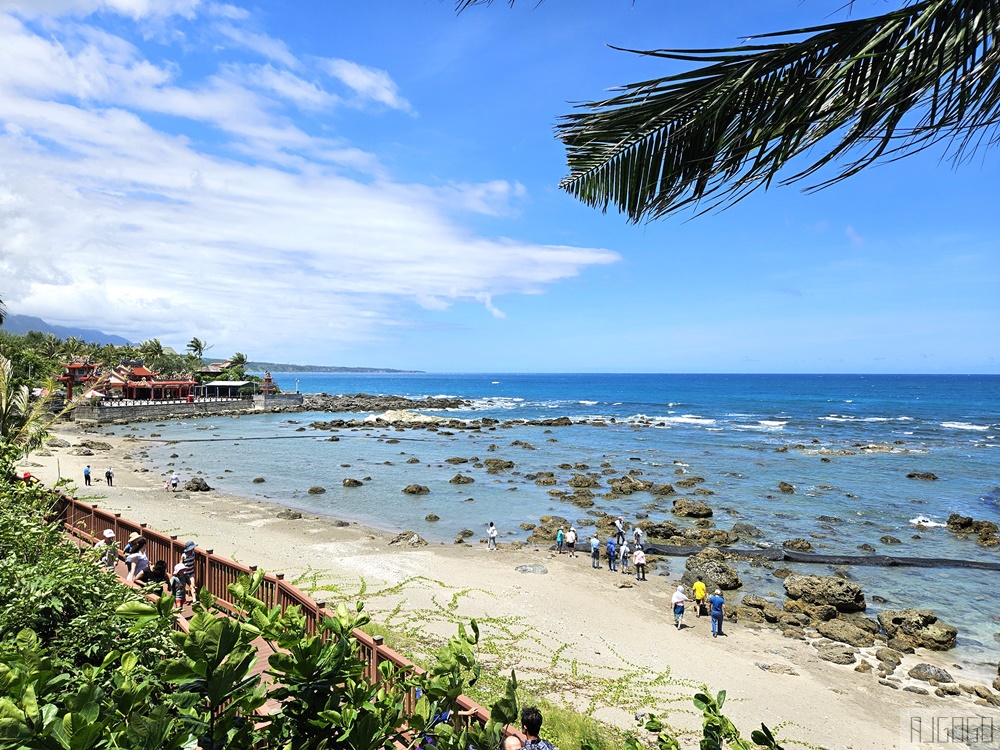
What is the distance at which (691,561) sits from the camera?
19922 mm

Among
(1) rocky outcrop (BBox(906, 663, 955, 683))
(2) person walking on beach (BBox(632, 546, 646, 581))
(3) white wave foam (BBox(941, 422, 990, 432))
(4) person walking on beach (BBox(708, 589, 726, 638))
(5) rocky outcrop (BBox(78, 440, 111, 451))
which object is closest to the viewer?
(1) rocky outcrop (BBox(906, 663, 955, 683))

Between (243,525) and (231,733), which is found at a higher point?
(231,733)

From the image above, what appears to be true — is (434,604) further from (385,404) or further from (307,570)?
(385,404)

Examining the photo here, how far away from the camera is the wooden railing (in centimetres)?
675

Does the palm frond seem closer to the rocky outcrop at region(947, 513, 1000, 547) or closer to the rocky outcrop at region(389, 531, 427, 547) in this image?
the rocky outcrop at region(389, 531, 427, 547)

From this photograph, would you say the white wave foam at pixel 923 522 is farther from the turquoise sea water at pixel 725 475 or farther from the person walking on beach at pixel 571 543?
the person walking on beach at pixel 571 543

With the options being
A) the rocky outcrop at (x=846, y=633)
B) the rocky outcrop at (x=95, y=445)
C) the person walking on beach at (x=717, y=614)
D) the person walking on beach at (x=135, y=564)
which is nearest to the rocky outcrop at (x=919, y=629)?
the rocky outcrop at (x=846, y=633)

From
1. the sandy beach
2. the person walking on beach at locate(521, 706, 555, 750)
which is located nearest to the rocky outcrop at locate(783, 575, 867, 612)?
the sandy beach

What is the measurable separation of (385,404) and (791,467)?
69.6m

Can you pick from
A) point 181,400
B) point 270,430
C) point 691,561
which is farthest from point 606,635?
point 181,400

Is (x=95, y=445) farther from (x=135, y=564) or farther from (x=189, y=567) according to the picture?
(x=189, y=567)

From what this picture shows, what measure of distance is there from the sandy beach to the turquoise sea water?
3333mm

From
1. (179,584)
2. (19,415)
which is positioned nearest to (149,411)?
(19,415)

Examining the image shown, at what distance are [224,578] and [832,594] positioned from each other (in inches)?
644
